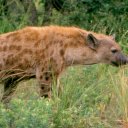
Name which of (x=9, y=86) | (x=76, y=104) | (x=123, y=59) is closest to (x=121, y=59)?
(x=123, y=59)

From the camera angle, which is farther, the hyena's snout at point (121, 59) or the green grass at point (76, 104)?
the hyena's snout at point (121, 59)

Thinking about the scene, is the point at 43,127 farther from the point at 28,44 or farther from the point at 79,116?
the point at 28,44

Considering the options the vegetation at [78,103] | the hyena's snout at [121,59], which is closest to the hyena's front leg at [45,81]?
the vegetation at [78,103]

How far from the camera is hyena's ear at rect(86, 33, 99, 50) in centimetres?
889

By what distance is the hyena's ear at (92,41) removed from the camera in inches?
350

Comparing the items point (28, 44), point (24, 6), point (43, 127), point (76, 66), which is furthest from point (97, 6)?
point (43, 127)

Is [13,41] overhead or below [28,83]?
overhead

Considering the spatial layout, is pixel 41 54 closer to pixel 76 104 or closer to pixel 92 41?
pixel 92 41

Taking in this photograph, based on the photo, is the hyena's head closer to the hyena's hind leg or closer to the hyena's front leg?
the hyena's front leg

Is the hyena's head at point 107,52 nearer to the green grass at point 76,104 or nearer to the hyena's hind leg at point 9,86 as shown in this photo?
the green grass at point 76,104

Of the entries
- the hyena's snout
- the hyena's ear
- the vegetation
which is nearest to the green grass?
the vegetation

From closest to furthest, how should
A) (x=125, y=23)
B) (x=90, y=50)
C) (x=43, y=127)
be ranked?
(x=43, y=127), (x=90, y=50), (x=125, y=23)

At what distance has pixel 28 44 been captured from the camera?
8.62 meters

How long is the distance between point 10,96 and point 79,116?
1.43 metres
